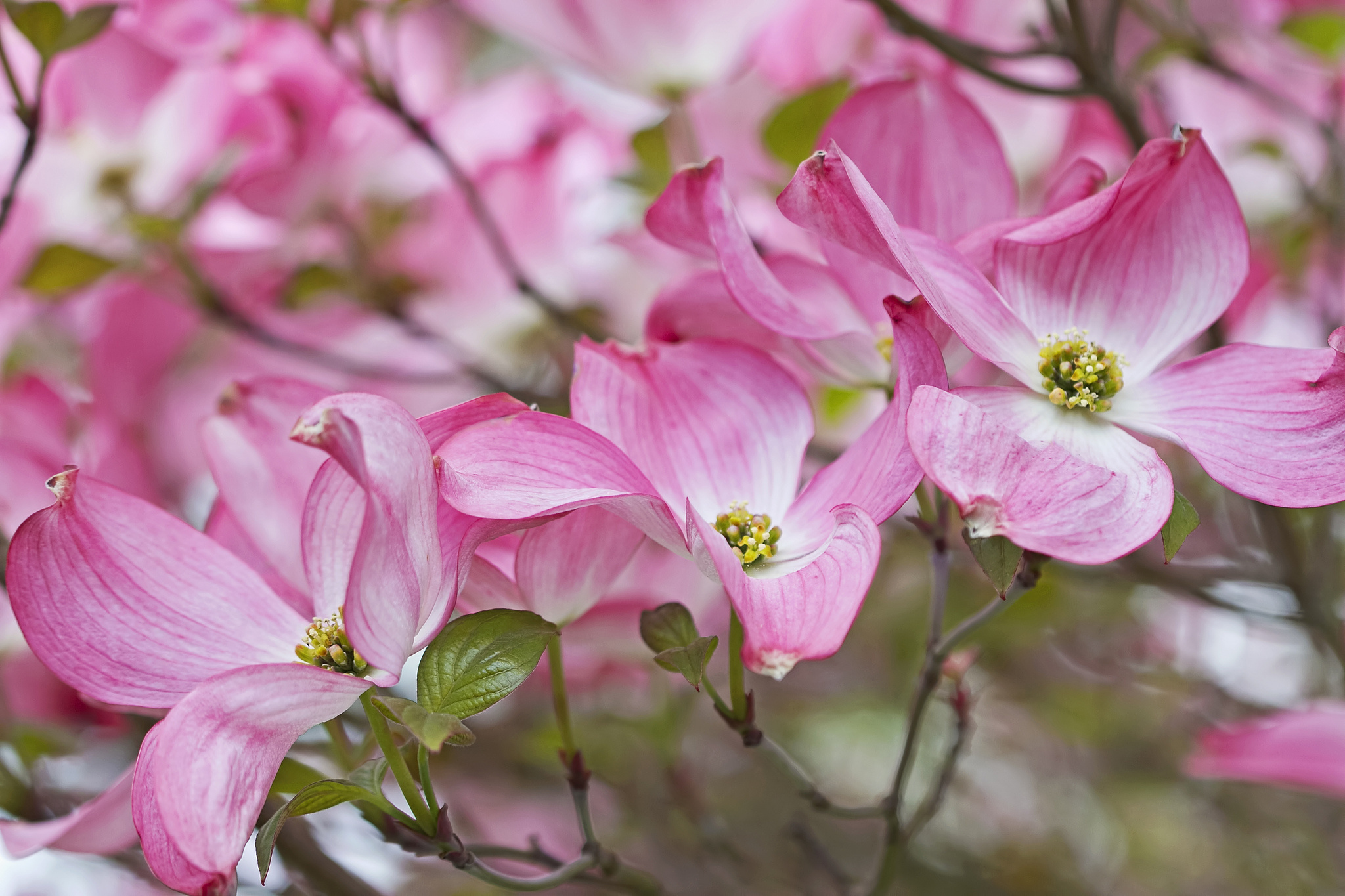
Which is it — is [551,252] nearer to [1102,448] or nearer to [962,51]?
[962,51]

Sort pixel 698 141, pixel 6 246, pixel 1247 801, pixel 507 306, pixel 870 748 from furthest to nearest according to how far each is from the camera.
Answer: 1. pixel 870 748
2. pixel 1247 801
3. pixel 507 306
4. pixel 698 141
5. pixel 6 246

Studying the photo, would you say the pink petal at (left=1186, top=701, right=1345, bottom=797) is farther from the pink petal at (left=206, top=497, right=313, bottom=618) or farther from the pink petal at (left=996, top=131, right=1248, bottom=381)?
the pink petal at (left=206, top=497, right=313, bottom=618)

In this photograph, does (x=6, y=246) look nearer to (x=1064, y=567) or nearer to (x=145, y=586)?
(x=145, y=586)

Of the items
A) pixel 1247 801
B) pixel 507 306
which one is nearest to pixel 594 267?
pixel 507 306

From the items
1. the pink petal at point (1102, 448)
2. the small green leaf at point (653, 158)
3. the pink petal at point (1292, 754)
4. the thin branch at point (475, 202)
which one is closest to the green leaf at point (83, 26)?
the thin branch at point (475, 202)

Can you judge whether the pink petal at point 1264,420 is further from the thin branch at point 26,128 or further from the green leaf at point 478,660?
the thin branch at point 26,128

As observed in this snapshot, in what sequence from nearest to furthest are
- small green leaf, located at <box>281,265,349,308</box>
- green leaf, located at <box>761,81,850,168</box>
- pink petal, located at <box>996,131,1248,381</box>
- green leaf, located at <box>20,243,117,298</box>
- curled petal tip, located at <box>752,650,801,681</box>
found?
curled petal tip, located at <box>752,650,801,681</box>
pink petal, located at <box>996,131,1248,381</box>
green leaf, located at <box>761,81,850,168</box>
green leaf, located at <box>20,243,117,298</box>
small green leaf, located at <box>281,265,349,308</box>

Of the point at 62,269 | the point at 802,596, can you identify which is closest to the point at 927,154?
the point at 802,596

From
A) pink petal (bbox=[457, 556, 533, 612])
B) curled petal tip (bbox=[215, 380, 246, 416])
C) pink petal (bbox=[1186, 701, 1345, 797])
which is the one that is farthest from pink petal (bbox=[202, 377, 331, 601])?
pink petal (bbox=[1186, 701, 1345, 797])
